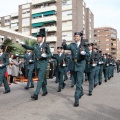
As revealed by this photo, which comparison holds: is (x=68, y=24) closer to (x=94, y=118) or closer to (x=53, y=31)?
(x=53, y=31)

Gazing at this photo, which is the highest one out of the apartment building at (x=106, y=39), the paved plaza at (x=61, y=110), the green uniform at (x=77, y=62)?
the apartment building at (x=106, y=39)

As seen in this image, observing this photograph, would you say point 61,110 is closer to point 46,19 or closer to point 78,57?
point 78,57

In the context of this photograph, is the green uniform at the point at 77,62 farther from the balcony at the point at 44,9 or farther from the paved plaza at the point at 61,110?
the balcony at the point at 44,9

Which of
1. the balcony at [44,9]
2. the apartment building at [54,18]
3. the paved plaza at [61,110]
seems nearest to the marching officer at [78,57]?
the paved plaza at [61,110]

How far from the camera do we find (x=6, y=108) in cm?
580

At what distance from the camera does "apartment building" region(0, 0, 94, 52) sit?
165ft

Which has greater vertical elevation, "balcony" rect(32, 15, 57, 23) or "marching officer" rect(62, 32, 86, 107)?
"balcony" rect(32, 15, 57, 23)

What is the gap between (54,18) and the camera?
52.3 m

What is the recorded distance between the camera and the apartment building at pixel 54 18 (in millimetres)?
50438

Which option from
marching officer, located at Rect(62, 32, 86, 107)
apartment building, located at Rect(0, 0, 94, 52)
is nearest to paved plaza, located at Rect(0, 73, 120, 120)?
marching officer, located at Rect(62, 32, 86, 107)

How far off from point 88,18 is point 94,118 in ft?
194

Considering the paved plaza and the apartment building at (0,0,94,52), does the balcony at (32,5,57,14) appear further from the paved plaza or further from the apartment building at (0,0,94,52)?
the paved plaza

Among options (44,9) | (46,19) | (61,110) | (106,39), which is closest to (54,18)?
(46,19)

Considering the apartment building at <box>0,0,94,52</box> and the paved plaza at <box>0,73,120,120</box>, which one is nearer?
the paved plaza at <box>0,73,120,120</box>
